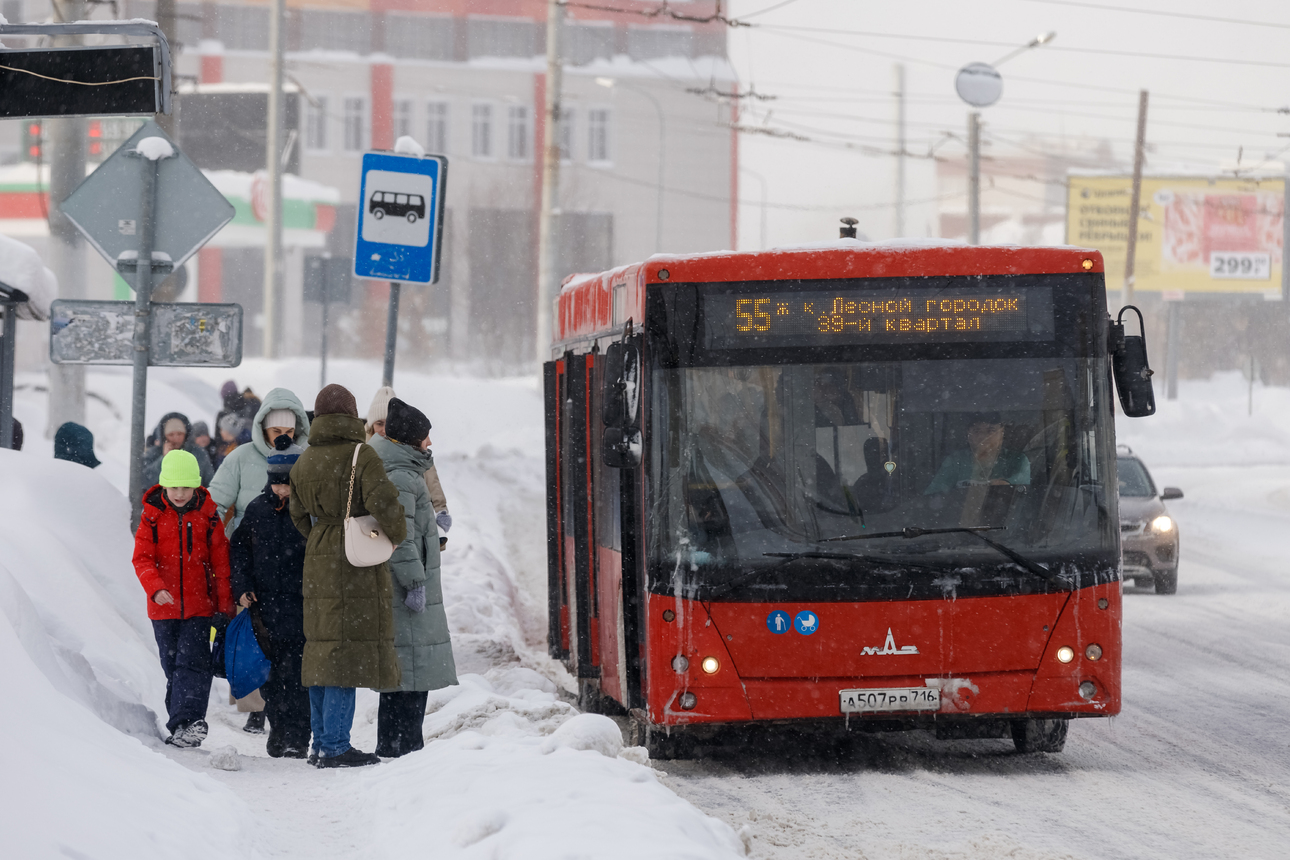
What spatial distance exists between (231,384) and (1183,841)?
39.0ft

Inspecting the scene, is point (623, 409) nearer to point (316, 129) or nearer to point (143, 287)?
point (143, 287)

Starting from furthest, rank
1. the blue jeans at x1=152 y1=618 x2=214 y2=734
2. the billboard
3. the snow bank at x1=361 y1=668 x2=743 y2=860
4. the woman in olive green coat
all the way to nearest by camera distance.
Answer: the billboard, the blue jeans at x1=152 y1=618 x2=214 y2=734, the woman in olive green coat, the snow bank at x1=361 y1=668 x2=743 y2=860

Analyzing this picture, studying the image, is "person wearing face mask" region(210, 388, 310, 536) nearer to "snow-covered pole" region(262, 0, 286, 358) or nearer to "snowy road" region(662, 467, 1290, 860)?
"snowy road" region(662, 467, 1290, 860)

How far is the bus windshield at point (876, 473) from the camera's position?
822 centimetres

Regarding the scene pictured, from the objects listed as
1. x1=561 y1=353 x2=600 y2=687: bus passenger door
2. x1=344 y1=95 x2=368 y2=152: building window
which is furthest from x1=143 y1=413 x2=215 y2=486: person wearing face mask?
x1=344 y1=95 x2=368 y2=152: building window

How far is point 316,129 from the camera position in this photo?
74125 millimetres

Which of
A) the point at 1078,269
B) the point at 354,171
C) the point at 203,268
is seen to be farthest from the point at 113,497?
the point at 354,171

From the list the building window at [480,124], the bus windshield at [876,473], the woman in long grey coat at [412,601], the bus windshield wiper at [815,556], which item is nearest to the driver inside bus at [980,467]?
the bus windshield at [876,473]

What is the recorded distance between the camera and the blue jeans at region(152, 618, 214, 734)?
26.2 ft

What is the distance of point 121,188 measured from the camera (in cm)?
923

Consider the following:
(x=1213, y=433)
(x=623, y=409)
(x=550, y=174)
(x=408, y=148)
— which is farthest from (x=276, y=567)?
(x=1213, y=433)

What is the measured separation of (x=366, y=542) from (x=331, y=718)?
891 millimetres

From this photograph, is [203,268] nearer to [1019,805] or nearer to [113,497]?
[113,497]

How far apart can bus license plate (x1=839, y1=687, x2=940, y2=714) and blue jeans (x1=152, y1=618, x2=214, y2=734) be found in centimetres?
299
